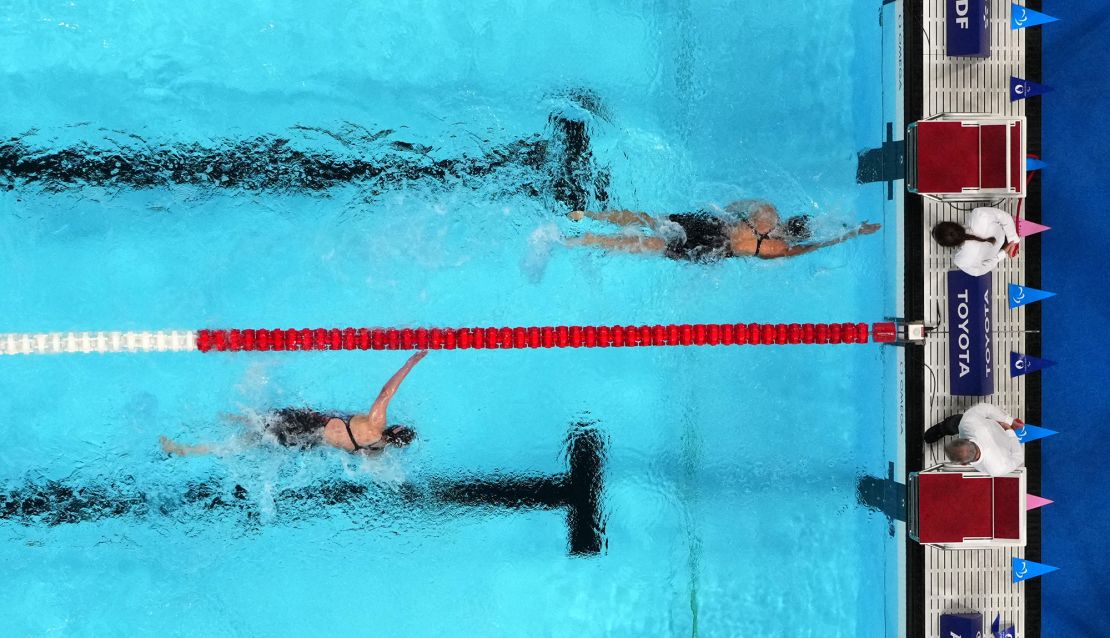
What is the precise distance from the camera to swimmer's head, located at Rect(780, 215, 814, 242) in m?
3.82

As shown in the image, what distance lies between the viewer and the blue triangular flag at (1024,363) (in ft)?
11.3

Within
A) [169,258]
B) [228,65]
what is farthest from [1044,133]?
[169,258]

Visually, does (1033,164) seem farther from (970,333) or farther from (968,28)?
(970,333)

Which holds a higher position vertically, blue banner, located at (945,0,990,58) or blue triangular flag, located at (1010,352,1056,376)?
blue banner, located at (945,0,990,58)

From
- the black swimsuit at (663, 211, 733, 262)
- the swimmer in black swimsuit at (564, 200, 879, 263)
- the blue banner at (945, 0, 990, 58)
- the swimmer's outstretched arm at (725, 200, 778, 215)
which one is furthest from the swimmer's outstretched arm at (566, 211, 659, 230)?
the blue banner at (945, 0, 990, 58)

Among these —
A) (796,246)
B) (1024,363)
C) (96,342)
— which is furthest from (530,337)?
(1024,363)

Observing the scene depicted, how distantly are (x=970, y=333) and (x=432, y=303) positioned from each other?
3028mm

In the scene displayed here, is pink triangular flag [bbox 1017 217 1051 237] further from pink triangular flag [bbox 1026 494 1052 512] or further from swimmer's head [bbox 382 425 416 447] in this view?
swimmer's head [bbox 382 425 416 447]

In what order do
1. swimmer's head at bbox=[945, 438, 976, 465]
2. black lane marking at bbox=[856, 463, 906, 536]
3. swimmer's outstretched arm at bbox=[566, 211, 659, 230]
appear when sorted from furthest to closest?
1. swimmer's outstretched arm at bbox=[566, 211, 659, 230]
2. black lane marking at bbox=[856, 463, 906, 536]
3. swimmer's head at bbox=[945, 438, 976, 465]

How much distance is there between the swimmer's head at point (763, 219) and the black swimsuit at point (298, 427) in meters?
2.70

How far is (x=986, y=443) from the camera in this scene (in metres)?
3.26

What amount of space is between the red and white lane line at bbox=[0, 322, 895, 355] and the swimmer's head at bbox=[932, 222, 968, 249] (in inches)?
21.5

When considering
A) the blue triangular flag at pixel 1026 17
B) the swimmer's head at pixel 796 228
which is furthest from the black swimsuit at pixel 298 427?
the blue triangular flag at pixel 1026 17

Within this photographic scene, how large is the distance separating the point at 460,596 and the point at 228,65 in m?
3.41
